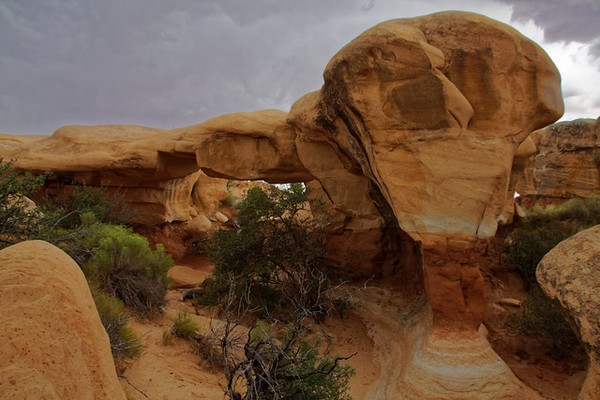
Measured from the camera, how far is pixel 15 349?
2312 mm

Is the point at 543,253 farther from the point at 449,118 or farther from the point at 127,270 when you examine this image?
the point at 127,270

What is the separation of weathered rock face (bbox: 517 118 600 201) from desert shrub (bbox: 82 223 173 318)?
14460 mm

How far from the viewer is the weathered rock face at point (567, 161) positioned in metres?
15.6

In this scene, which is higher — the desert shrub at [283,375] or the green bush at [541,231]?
the green bush at [541,231]

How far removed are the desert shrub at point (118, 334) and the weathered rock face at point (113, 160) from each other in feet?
23.6

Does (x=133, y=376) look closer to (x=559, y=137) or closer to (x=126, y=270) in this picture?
(x=126, y=270)

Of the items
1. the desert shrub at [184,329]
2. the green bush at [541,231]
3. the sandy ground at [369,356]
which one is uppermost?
the green bush at [541,231]

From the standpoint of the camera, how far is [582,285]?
459 cm

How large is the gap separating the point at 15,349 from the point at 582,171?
58.3 ft

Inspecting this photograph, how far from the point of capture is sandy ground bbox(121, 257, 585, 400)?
5.20 meters

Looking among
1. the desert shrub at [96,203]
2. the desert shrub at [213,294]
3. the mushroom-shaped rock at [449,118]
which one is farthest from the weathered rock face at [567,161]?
the desert shrub at [96,203]

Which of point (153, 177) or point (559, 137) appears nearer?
point (153, 177)

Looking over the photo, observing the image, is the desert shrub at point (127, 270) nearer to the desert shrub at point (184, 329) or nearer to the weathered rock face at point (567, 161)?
the desert shrub at point (184, 329)

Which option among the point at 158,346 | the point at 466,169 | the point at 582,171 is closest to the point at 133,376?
the point at 158,346
